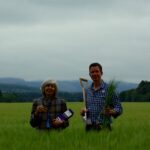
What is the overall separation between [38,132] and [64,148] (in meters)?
1.35

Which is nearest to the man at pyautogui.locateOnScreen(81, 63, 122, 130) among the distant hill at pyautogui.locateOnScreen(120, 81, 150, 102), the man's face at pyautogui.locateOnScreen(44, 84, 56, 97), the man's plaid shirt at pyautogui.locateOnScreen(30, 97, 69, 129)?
the man's plaid shirt at pyautogui.locateOnScreen(30, 97, 69, 129)

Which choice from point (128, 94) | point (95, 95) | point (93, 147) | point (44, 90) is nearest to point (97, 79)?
point (95, 95)

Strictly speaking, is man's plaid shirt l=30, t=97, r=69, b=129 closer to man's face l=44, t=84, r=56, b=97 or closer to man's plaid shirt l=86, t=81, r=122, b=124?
man's face l=44, t=84, r=56, b=97

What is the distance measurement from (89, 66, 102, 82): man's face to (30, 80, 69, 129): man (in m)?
0.59

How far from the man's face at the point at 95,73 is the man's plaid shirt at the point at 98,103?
0.16m

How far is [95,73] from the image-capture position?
347 inches

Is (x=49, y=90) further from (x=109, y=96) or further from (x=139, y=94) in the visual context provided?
(x=139, y=94)

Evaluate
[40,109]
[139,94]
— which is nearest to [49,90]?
[40,109]

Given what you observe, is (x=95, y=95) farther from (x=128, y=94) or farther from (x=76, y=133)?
(x=128, y=94)

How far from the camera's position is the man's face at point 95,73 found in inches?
346

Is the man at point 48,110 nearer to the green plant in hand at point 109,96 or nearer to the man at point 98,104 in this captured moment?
the man at point 98,104

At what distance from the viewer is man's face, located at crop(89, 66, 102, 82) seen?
28.9ft

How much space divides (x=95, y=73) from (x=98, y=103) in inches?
19.4

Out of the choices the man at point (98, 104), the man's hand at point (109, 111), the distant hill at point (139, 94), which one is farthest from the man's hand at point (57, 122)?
the distant hill at point (139, 94)
